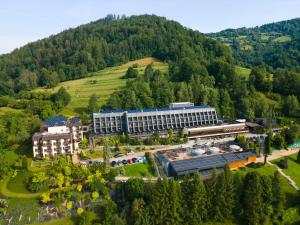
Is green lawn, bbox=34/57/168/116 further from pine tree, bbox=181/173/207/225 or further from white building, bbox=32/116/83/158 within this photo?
pine tree, bbox=181/173/207/225

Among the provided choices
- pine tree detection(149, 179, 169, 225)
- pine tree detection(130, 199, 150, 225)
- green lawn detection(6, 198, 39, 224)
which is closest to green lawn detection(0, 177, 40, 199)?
green lawn detection(6, 198, 39, 224)

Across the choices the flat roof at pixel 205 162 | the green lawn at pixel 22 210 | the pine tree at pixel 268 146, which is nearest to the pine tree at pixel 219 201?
the flat roof at pixel 205 162

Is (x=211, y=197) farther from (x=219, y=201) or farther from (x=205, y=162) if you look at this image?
(x=205, y=162)

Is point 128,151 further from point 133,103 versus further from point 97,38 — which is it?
point 97,38

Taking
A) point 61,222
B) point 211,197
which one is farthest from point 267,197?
point 61,222

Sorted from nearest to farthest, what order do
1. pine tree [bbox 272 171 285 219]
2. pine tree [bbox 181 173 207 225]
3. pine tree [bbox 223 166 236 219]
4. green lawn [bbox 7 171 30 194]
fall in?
pine tree [bbox 181 173 207 225] → pine tree [bbox 223 166 236 219] → pine tree [bbox 272 171 285 219] → green lawn [bbox 7 171 30 194]
